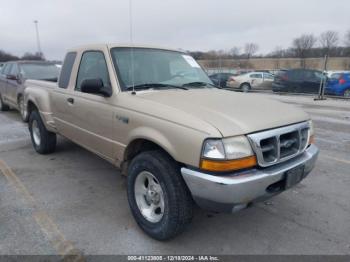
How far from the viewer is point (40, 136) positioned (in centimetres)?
546

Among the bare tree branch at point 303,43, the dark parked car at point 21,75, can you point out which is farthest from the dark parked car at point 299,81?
the bare tree branch at point 303,43

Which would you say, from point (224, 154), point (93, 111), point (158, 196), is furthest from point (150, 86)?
point (224, 154)

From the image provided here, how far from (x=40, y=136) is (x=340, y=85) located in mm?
16328

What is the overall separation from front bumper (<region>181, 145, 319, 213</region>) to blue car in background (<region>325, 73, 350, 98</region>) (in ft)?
53.9

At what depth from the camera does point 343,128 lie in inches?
321

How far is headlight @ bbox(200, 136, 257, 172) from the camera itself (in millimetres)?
2379

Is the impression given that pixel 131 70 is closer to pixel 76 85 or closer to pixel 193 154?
pixel 76 85

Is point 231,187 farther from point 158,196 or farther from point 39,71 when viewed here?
point 39,71

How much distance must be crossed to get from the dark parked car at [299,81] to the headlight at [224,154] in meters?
17.7

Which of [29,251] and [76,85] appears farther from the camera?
[76,85]

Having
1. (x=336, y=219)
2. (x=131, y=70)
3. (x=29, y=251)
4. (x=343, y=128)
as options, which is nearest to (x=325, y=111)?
(x=343, y=128)

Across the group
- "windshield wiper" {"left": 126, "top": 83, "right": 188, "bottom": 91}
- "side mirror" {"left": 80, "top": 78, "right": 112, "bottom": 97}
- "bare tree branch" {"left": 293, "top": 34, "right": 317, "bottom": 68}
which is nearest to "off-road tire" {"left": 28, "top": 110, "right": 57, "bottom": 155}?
"side mirror" {"left": 80, "top": 78, "right": 112, "bottom": 97}

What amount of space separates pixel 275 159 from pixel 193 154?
0.75 meters

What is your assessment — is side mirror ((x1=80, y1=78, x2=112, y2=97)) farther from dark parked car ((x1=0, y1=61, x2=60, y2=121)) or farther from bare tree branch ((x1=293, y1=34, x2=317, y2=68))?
bare tree branch ((x1=293, y1=34, x2=317, y2=68))
